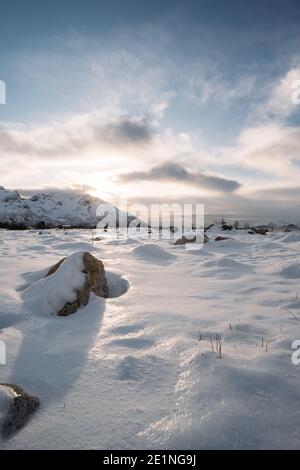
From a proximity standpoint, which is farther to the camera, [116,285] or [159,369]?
[116,285]

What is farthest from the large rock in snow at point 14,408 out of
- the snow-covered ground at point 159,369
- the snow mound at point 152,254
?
the snow mound at point 152,254

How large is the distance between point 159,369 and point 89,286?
226 cm

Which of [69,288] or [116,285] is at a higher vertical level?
[69,288]

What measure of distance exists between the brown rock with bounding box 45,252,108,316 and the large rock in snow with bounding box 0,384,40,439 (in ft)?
6.11

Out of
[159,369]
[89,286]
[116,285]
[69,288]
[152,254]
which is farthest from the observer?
[152,254]

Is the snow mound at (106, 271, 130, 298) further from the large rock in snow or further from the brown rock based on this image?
the large rock in snow

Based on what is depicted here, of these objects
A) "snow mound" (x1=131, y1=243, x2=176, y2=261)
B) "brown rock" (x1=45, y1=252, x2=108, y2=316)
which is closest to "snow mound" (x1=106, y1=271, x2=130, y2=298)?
"brown rock" (x1=45, y1=252, x2=108, y2=316)

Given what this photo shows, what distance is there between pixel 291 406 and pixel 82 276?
3233mm

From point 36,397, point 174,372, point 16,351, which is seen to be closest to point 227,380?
point 174,372

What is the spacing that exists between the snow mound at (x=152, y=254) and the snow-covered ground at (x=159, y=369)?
13.2 feet

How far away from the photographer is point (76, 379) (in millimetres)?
2359

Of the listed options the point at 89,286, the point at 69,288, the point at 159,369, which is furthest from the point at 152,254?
the point at 159,369

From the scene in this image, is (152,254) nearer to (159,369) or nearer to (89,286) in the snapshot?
(89,286)

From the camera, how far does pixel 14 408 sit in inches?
74.3
